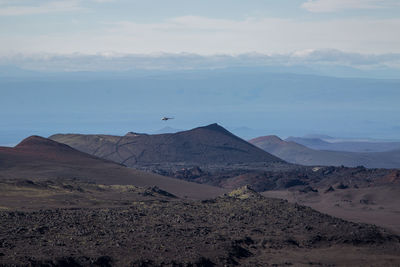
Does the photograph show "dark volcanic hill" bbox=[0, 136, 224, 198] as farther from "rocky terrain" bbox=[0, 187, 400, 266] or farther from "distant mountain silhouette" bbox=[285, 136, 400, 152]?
"distant mountain silhouette" bbox=[285, 136, 400, 152]

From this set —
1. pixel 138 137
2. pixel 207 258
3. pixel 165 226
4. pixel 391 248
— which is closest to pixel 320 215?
pixel 391 248

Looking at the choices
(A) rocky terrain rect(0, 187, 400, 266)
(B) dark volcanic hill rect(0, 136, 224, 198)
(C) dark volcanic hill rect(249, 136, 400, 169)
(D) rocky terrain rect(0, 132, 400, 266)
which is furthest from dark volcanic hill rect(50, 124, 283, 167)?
(A) rocky terrain rect(0, 187, 400, 266)

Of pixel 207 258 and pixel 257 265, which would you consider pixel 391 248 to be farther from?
pixel 207 258

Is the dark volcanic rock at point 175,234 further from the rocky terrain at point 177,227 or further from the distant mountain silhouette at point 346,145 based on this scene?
the distant mountain silhouette at point 346,145

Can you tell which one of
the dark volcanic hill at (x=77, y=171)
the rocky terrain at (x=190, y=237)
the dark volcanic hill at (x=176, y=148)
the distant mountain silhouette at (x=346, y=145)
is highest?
the distant mountain silhouette at (x=346, y=145)

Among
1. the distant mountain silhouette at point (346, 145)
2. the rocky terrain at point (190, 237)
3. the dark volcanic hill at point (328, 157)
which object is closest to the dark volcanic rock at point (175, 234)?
the rocky terrain at point (190, 237)

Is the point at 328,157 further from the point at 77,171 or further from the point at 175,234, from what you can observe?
the point at 175,234
